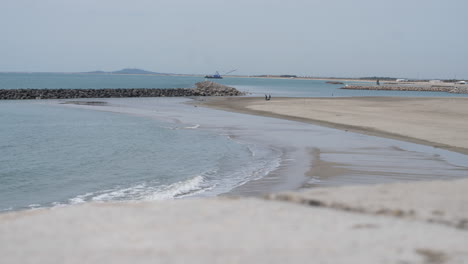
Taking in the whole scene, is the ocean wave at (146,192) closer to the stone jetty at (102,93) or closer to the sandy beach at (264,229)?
the sandy beach at (264,229)

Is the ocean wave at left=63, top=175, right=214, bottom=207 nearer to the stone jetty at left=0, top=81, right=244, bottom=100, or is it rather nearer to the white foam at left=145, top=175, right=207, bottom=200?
the white foam at left=145, top=175, right=207, bottom=200

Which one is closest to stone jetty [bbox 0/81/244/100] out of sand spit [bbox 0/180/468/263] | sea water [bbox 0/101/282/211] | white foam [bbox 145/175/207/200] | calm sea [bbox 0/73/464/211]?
calm sea [bbox 0/73/464/211]

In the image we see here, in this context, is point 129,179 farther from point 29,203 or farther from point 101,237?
point 101,237

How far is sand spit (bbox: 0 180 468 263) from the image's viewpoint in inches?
207

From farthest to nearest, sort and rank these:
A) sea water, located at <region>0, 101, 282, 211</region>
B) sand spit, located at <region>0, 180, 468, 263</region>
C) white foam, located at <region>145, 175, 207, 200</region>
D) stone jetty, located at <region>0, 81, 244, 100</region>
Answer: stone jetty, located at <region>0, 81, 244, 100</region> → sea water, located at <region>0, 101, 282, 211</region> → white foam, located at <region>145, 175, 207, 200</region> → sand spit, located at <region>0, 180, 468, 263</region>

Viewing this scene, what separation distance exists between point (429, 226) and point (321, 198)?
5.50 ft

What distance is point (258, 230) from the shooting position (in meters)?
6.08

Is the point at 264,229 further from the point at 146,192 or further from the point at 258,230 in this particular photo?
the point at 146,192

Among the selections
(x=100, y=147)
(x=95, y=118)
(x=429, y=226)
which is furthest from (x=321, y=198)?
(x=95, y=118)

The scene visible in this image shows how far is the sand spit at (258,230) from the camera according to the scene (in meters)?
5.26

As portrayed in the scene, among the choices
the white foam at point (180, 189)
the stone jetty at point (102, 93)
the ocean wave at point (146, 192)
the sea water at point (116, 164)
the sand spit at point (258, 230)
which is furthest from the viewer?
the stone jetty at point (102, 93)

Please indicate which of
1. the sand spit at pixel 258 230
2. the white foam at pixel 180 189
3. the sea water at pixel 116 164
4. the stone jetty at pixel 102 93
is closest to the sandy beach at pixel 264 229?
the sand spit at pixel 258 230

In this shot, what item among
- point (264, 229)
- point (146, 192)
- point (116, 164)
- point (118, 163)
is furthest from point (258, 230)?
point (118, 163)

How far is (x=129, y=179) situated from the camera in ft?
46.8
